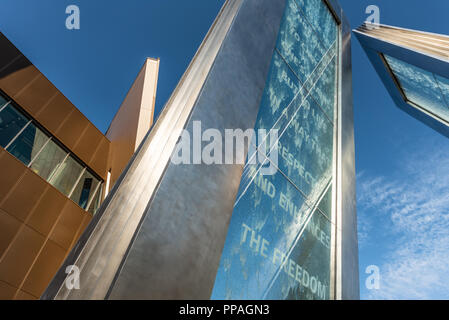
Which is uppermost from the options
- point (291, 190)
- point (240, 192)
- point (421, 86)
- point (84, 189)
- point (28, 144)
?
point (421, 86)

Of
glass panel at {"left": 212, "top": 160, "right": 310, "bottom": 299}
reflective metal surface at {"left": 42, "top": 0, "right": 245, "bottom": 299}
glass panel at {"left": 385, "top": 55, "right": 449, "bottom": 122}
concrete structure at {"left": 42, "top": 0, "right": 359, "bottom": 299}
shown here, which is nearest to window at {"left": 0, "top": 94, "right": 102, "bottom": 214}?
concrete structure at {"left": 42, "top": 0, "right": 359, "bottom": 299}

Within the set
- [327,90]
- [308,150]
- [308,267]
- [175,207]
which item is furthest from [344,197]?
[175,207]

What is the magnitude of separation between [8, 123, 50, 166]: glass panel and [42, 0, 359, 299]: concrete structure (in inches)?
343

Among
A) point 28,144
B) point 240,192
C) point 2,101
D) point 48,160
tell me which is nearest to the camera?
point 240,192

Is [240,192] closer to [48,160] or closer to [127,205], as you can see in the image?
[127,205]

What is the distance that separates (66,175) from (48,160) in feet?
3.16

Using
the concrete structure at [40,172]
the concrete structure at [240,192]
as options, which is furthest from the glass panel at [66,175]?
the concrete structure at [240,192]

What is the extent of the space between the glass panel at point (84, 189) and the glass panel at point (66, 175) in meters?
0.26

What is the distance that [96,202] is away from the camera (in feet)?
42.5

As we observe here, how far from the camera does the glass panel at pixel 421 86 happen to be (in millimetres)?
11357

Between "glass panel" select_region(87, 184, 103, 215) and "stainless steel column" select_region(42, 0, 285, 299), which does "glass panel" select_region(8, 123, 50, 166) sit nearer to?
"glass panel" select_region(87, 184, 103, 215)

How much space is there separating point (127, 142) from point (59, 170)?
122 inches

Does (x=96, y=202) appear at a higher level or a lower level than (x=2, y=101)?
lower

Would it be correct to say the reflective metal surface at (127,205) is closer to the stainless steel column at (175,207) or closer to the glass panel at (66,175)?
the stainless steel column at (175,207)
